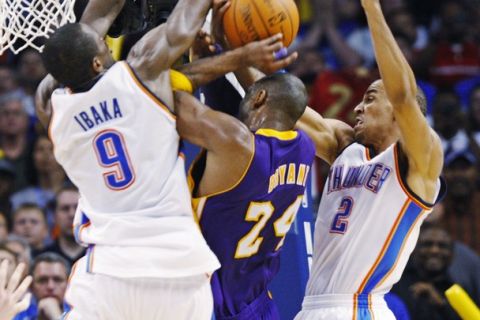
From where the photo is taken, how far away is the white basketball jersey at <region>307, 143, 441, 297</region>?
233 inches

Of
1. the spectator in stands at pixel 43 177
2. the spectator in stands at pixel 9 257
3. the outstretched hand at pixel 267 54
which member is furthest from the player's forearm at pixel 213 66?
the spectator in stands at pixel 43 177

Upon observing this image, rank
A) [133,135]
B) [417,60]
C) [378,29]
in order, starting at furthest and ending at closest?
Result: [417,60] → [378,29] → [133,135]

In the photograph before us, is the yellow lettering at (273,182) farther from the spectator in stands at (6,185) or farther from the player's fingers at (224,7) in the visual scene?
the spectator in stands at (6,185)

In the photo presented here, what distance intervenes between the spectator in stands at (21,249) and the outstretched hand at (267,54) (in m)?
3.52

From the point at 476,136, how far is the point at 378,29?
550 centimetres

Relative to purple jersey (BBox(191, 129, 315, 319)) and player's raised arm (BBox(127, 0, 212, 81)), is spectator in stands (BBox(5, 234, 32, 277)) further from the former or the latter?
player's raised arm (BBox(127, 0, 212, 81))

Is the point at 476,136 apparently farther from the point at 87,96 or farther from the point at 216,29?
the point at 87,96

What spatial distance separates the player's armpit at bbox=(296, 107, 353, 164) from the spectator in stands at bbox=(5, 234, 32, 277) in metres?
2.98

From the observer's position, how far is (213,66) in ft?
18.0

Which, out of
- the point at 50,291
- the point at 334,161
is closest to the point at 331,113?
the point at 50,291

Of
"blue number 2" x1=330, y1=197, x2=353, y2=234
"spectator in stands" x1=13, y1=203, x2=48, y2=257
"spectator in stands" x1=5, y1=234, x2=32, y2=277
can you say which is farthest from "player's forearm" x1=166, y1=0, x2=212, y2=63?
"spectator in stands" x1=13, y1=203, x2=48, y2=257

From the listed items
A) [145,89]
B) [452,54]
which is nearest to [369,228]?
[145,89]

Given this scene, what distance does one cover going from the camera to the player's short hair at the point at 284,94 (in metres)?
5.56

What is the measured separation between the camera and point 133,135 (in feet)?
17.1
